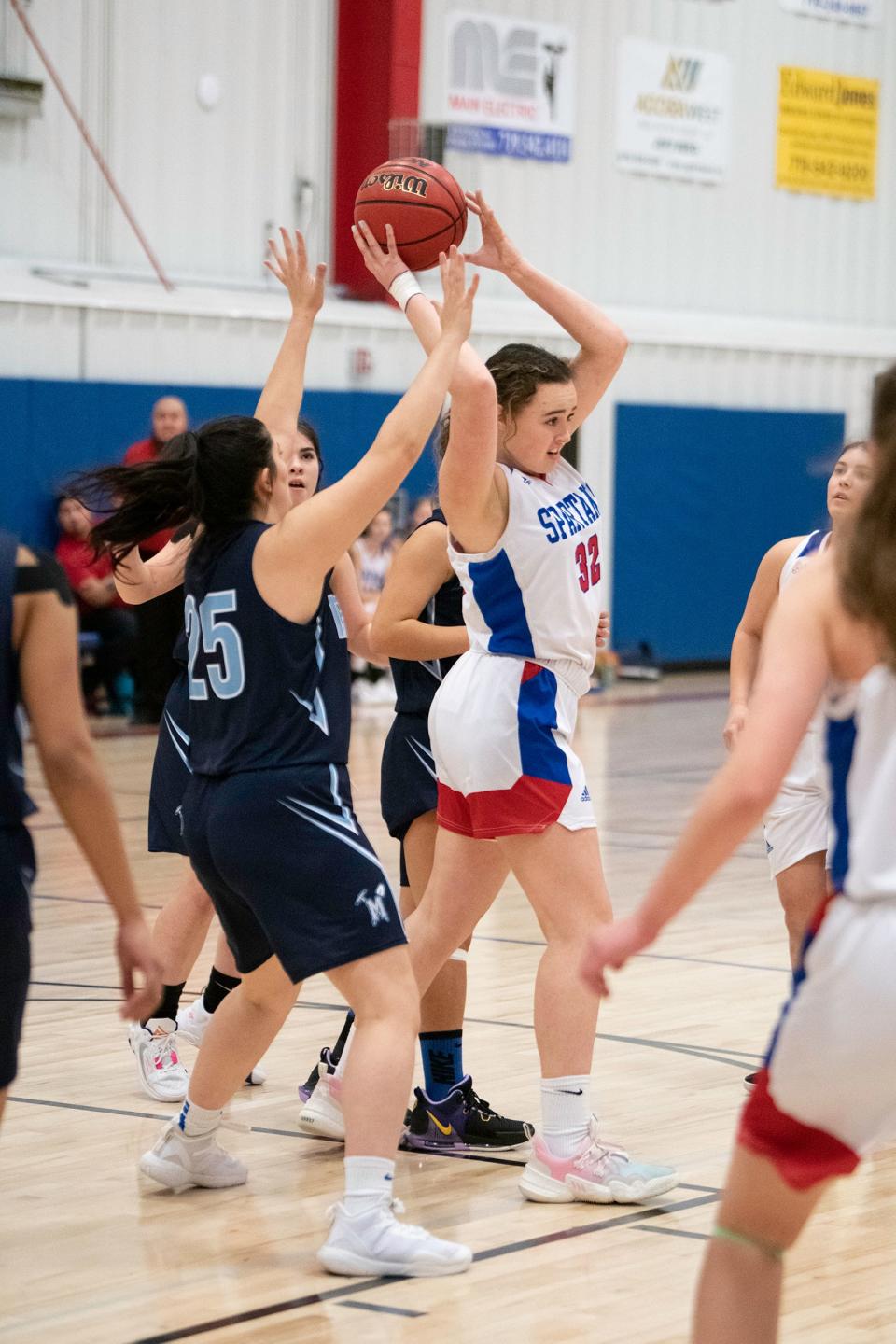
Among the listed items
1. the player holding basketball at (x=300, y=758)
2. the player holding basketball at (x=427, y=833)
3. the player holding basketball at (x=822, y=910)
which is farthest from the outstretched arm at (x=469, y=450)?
the player holding basketball at (x=822, y=910)

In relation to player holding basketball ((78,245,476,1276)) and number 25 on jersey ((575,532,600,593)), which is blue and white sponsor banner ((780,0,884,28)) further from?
player holding basketball ((78,245,476,1276))

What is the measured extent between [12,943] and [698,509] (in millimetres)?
15108

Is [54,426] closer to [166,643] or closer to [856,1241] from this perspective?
[166,643]

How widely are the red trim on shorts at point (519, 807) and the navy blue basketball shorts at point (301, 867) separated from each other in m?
0.50

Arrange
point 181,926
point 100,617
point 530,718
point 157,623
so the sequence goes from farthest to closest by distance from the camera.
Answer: point 100,617, point 157,623, point 181,926, point 530,718

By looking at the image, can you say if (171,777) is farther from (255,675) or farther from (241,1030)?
(255,675)

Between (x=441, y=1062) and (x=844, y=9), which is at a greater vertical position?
(x=844, y=9)

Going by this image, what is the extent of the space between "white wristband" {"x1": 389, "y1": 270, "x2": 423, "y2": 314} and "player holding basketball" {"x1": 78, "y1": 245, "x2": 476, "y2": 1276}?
0.31 m

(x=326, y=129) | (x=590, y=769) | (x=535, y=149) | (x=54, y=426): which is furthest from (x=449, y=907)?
(x=535, y=149)

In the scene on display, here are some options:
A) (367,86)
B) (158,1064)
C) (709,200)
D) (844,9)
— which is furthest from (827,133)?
(158,1064)

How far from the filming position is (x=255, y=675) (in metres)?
3.57

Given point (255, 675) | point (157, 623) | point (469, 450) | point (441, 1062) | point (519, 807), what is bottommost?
point (441, 1062)

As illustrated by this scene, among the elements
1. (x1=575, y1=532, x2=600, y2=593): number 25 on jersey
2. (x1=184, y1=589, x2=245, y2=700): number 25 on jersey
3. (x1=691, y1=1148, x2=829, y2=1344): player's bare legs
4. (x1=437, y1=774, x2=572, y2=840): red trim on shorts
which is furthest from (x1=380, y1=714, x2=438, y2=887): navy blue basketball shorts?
(x1=691, y1=1148, x2=829, y2=1344): player's bare legs

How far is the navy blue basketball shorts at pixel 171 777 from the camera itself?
4.85 m
